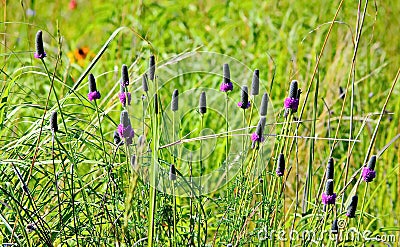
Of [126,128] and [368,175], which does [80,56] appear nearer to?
[126,128]

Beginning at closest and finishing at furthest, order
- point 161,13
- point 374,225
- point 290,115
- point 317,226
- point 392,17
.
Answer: point 290,115 < point 317,226 < point 374,225 < point 161,13 < point 392,17

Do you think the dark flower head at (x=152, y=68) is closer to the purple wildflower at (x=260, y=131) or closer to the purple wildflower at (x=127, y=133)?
the purple wildflower at (x=127, y=133)

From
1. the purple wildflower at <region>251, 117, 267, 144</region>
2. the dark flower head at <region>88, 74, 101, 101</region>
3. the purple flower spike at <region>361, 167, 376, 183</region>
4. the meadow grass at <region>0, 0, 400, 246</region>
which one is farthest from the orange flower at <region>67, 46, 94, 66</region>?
the purple flower spike at <region>361, 167, 376, 183</region>

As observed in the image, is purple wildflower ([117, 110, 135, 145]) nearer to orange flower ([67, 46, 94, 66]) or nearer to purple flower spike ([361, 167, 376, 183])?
purple flower spike ([361, 167, 376, 183])

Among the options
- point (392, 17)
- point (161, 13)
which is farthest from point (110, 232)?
point (392, 17)

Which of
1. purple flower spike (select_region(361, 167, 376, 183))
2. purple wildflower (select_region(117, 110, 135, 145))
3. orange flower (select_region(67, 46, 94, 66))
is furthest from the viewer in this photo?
orange flower (select_region(67, 46, 94, 66))

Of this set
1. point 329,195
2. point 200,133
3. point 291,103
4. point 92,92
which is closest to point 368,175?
point 329,195

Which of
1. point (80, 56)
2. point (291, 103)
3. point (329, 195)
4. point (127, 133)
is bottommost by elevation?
point (329, 195)

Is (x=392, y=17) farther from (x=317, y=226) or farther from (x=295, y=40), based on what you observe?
(x=317, y=226)
